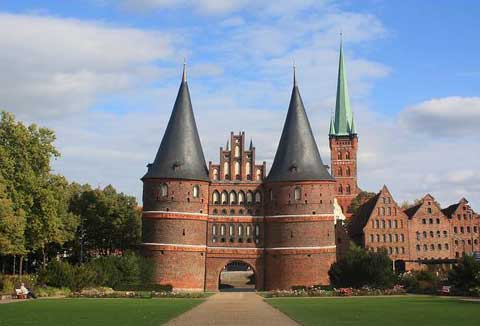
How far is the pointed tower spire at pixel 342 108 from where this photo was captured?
127m

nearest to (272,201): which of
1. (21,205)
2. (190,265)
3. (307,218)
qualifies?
(307,218)

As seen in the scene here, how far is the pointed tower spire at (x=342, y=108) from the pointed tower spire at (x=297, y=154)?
64.4 metres

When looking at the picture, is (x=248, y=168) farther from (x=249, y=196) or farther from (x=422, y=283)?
(x=422, y=283)

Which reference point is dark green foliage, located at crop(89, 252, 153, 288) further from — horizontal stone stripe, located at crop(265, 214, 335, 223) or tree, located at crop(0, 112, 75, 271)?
horizontal stone stripe, located at crop(265, 214, 335, 223)

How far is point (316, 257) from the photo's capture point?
60.4 metres

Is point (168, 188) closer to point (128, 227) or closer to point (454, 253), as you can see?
point (128, 227)

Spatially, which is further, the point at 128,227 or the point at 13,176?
the point at 128,227

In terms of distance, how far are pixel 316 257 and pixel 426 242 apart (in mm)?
37040

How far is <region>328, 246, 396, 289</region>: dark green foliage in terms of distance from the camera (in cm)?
5260

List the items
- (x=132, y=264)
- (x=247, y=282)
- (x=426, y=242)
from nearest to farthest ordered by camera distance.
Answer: (x=132, y=264)
(x=247, y=282)
(x=426, y=242)

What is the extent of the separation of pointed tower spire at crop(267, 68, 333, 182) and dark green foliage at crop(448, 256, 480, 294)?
64.9 ft

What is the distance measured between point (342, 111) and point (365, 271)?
77.9 metres

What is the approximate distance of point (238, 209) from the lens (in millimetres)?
63438

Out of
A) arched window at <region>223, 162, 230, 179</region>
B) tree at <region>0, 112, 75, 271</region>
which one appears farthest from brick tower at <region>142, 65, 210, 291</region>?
tree at <region>0, 112, 75, 271</region>
